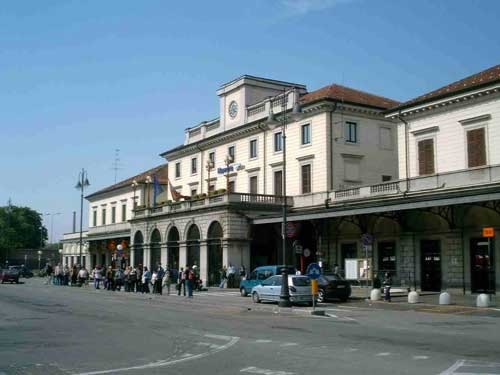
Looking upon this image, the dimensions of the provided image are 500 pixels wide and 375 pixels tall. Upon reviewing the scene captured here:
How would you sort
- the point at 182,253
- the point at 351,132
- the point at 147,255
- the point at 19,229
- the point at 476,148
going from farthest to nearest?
the point at 19,229
the point at 147,255
the point at 182,253
the point at 351,132
the point at 476,148

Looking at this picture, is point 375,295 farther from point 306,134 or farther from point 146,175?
point 146,175

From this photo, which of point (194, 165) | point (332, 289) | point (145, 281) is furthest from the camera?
point (194, 165)

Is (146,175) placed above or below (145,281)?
above

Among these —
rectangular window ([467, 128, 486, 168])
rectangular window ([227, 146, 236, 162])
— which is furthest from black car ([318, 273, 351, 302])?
rectangular window ([227, 146, 236, 162])

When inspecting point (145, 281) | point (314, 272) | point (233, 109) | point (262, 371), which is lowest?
point (262, 371)

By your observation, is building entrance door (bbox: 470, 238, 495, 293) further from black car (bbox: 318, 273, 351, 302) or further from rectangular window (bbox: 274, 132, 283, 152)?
rectangular window (bbox: 274, 132, 283, 152)

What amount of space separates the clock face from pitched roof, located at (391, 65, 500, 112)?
19992 mm

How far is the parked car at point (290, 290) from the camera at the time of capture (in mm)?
28297

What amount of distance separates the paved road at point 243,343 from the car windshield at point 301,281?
204 inches

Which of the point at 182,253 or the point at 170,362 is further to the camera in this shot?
the point at 182,253

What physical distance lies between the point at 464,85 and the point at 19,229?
111 metres

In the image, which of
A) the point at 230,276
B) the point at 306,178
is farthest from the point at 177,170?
the point at 230,276

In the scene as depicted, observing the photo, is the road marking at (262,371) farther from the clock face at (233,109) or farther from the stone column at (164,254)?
the clock face at (233,109)

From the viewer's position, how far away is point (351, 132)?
47.7m
